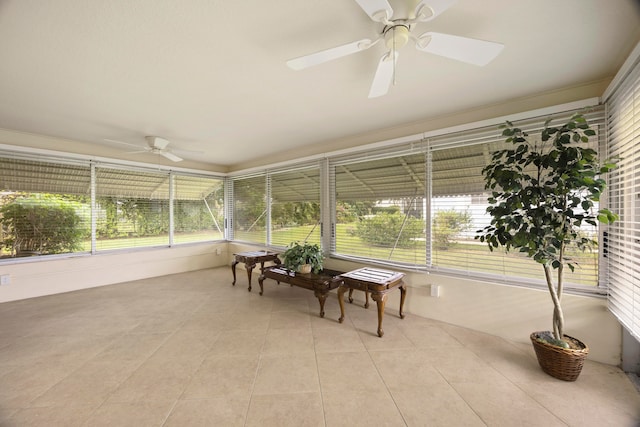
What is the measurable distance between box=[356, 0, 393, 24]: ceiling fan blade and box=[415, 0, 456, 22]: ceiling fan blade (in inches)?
5.8

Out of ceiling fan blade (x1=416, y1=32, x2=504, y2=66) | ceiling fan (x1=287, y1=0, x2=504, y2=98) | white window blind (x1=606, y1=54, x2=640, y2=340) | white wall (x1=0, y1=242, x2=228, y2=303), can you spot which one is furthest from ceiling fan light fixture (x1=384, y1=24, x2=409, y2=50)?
white wall (x1=0, y1=242, x2=228, y2=303)

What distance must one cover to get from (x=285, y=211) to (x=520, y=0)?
4.03 meters

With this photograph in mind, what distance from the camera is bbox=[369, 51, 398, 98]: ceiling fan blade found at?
1597 millimetres

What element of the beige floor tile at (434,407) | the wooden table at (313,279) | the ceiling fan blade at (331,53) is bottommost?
the beige floor tile at (434,407)

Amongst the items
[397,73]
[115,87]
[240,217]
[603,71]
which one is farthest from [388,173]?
[240,217]

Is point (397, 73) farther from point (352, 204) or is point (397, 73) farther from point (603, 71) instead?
point (352, 204)

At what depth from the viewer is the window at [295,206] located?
4277 millimetres

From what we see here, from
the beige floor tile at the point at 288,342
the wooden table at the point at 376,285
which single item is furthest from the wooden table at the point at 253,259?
the wooden table at the point at 376,285

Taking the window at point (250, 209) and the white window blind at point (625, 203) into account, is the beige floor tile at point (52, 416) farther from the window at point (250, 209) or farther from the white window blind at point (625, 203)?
the window at point (250, 209)

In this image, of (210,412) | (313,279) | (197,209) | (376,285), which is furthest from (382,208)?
(197,209)

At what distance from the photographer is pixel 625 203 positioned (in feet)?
6.20

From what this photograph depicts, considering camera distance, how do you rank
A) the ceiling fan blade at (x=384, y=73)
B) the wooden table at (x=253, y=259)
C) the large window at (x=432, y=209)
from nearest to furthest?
the ceiling fan blade at (x=384, y=73) → the large window at (x=432, y=209) → the wooden table at (x=253, y=259)

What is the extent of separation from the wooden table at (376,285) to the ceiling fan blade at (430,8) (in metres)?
2.16

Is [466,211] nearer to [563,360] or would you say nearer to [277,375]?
[563,360]
